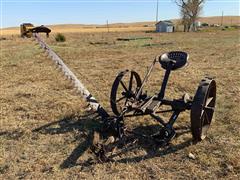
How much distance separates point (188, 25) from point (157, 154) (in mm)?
65137

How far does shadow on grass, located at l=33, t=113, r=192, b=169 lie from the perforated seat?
104 centimetres

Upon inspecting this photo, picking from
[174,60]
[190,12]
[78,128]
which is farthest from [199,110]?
[190,12]

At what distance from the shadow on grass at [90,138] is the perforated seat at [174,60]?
3.42 ft

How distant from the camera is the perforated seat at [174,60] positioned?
5367 millimetres

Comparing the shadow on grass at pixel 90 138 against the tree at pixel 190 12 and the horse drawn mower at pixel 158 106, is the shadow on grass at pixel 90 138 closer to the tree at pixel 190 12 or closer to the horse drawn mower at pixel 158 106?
the horse drawn mower at pixel 158 106

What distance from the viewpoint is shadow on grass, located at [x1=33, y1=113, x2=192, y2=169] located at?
4.39 metres

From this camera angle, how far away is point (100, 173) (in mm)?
4008

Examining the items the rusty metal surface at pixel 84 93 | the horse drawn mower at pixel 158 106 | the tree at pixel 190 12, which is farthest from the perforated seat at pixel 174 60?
the tree at pixel 190 12

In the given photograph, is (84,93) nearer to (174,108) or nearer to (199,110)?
(174,108)

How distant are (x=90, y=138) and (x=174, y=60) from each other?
1910 mm

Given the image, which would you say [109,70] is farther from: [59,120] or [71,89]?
[59,120]

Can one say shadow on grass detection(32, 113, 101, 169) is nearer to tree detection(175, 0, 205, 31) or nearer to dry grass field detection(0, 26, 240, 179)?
dry grass field detection(0, 26, 240, 179)

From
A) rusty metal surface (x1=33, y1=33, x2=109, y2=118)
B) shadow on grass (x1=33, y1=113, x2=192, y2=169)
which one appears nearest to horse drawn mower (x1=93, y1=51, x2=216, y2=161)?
shadow on grass (x1=33, y1=113, x2=192, y2=169)

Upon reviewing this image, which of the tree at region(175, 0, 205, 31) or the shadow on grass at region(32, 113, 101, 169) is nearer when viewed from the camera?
the shadow on grass at region(32, 113, 101, 169)
